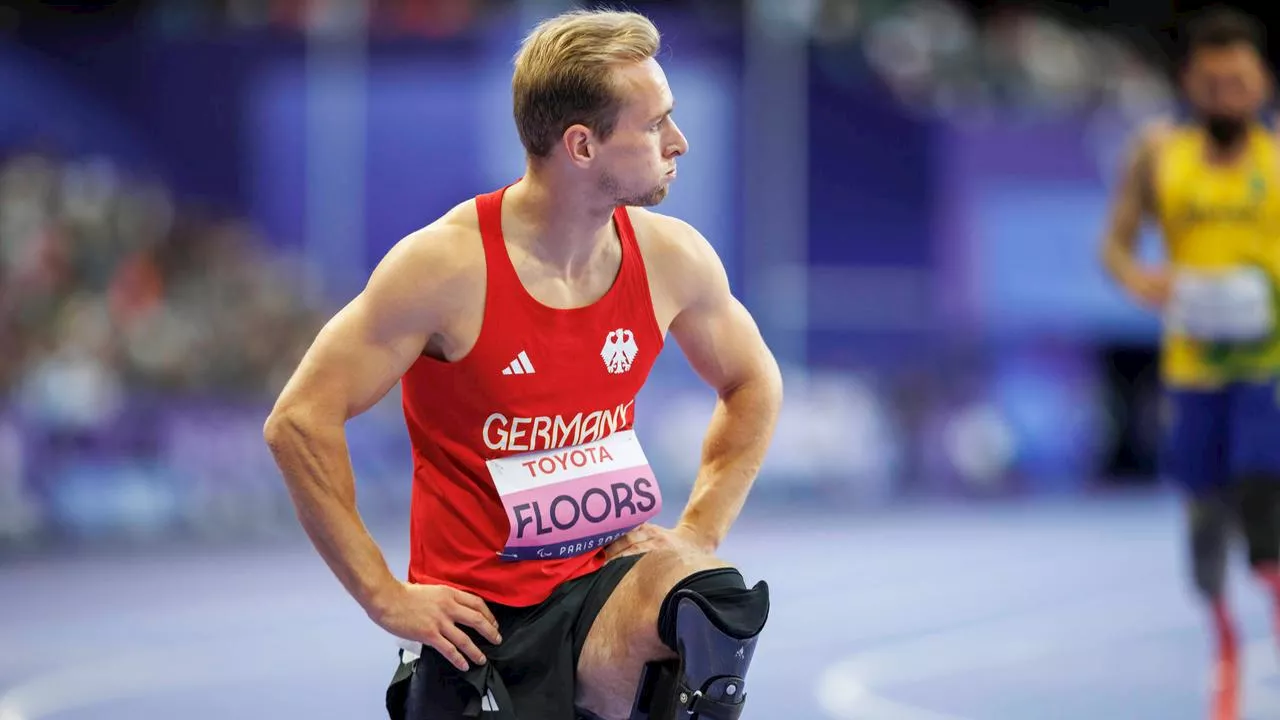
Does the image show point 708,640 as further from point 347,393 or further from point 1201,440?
point 1201,440

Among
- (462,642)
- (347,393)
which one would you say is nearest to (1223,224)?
(462,642)

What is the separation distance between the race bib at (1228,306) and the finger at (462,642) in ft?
10.7

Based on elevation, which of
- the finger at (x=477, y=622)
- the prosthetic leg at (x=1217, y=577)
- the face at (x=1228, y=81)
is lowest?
the prosthetic leg at (x=1217, y=577)

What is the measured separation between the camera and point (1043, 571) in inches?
388

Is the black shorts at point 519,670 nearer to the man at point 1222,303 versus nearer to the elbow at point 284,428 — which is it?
the elbow at point 284,428

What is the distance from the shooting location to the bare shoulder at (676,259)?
3637 mm

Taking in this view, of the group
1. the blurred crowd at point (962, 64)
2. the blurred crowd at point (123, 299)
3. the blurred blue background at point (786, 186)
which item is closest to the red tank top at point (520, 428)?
the blurred crowd at point (123, 299)

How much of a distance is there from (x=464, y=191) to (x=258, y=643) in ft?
26.5

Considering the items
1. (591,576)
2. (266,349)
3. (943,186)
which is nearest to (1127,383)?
(943,186)

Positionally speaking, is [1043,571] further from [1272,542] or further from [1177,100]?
[1177,100]

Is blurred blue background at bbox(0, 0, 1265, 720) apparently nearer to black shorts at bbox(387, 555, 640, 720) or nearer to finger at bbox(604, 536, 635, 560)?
finger at bbox(604, 536, 635, 560)

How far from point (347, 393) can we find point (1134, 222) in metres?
3.68

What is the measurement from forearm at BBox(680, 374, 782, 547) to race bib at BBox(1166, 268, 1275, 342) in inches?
95.2

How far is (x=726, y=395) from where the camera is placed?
12.7 feet
